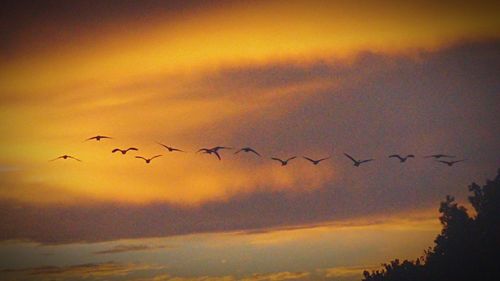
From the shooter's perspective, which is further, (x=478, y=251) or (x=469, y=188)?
(x=469, y=188)

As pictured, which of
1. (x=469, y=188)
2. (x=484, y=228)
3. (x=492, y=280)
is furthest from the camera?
(x=469, y=188)

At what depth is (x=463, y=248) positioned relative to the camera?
164 feet

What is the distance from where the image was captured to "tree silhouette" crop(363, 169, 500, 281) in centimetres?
4762

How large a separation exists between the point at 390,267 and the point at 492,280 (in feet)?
25.8

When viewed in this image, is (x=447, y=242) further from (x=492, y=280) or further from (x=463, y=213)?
(x=492, y=280)

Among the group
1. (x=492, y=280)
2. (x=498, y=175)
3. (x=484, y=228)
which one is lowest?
(x=492, y=280)

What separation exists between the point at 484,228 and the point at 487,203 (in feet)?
8.81

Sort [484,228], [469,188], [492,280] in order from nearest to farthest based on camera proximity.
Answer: [492,280] → [484,228] → [469,188]

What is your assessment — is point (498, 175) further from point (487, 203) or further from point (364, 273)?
point (364, 273)

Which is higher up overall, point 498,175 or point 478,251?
point 498,175

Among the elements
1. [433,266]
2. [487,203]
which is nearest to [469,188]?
[487,203]

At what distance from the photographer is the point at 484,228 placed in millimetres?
49906

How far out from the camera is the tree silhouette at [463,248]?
1875 inches

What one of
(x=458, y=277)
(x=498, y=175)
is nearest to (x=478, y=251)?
(x=458, y=277)
